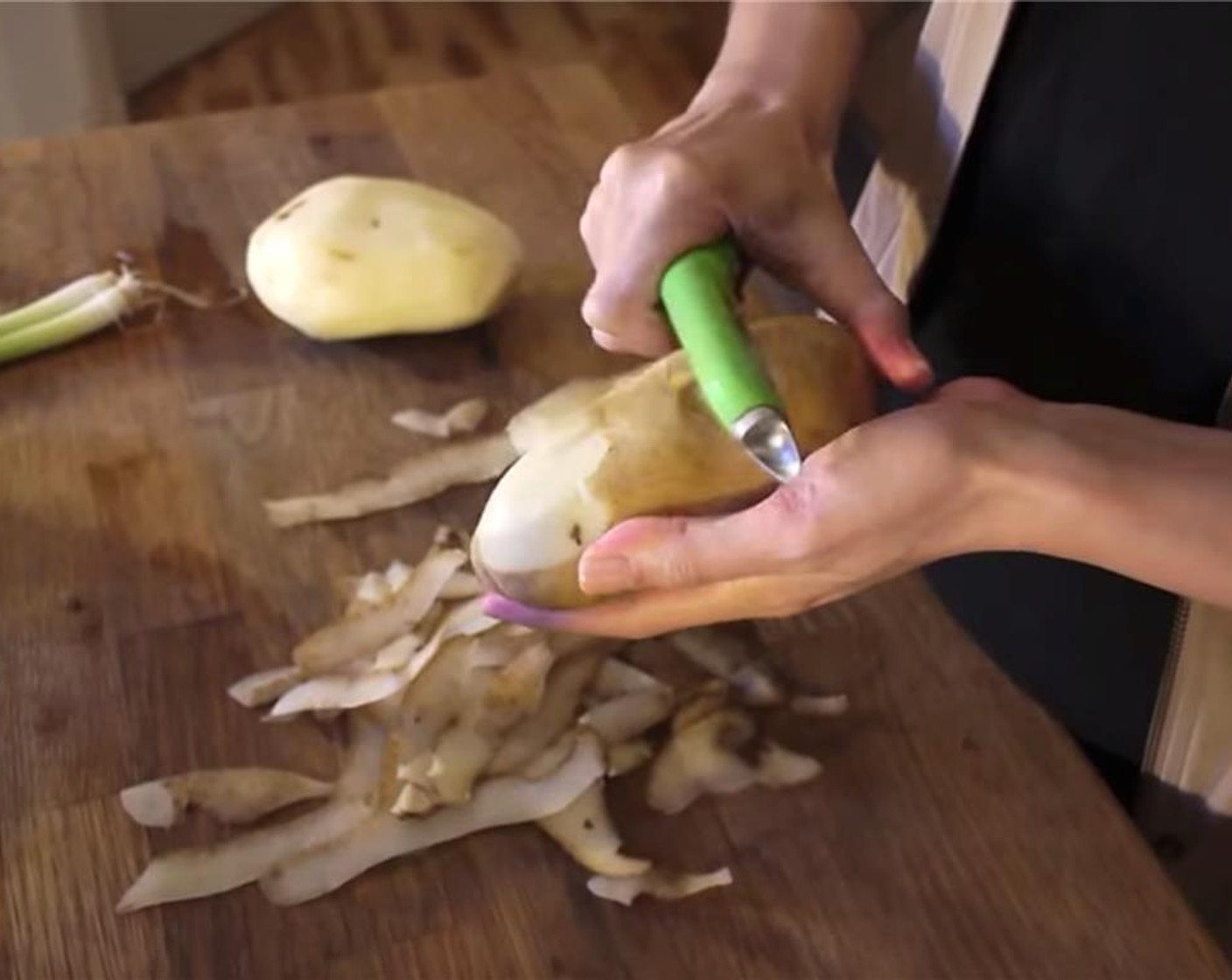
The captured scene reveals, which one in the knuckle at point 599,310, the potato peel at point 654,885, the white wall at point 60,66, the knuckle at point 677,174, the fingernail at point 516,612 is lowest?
the white wall at point 60,66

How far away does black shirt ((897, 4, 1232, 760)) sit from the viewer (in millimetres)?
767

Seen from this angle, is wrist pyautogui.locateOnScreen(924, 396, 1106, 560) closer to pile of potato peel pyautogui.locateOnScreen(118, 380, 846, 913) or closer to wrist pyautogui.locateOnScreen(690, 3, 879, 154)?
pile of potato peel pyautogui.locateOnScreen(118, 380, 846, 913)

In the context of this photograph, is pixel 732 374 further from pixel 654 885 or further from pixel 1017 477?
pixel 654 885

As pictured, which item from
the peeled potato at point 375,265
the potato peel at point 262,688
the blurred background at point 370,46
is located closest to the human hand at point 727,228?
the peeled potato at point 375,265

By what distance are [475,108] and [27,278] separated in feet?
1.02

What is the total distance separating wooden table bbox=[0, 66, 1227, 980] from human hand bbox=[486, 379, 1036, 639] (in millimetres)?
112

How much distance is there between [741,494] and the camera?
649 mm

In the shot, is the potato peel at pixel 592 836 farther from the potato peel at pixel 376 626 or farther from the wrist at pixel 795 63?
the wrist at pixel 795 63

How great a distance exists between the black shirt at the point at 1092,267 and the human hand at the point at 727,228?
0.41 feet

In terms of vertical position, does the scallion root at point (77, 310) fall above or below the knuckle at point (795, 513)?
below

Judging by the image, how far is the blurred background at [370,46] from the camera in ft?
7.25

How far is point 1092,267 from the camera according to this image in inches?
31.8

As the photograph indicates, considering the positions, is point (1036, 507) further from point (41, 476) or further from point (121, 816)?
point (41, 476)

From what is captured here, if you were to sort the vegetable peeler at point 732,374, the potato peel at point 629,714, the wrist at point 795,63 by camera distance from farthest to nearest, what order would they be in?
the wrist at point 795,63
the potato peel at point 629,714
the vegetable peeler at point 732,374
